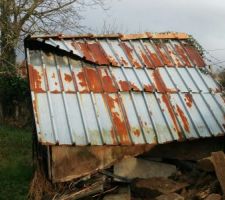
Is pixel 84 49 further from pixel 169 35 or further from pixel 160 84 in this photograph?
pixel 169 35

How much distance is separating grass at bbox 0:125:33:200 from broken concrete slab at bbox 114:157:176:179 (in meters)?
5.61

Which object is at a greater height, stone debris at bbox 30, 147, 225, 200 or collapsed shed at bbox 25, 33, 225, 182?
collapsed shed at bbox 25, 33, 225, 182

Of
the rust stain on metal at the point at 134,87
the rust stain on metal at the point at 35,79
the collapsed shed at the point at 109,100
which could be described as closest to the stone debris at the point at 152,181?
the collapsed shed at the point at 109,100

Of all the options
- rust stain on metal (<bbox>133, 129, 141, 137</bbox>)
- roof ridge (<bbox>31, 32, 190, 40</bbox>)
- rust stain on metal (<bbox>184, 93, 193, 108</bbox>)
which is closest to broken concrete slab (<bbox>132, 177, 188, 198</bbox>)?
rust stain on metal (<bbox>133, 129, 141, 137</bbox>)

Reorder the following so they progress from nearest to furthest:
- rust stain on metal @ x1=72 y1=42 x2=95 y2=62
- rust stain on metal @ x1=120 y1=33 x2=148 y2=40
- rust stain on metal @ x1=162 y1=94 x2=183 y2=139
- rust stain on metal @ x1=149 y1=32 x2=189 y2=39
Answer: rust stain on metal @ x1=162 y1=94 x2=183 y2=139 → rust stain on metal @ x1=72 y1=42 x2=95 y2=62 → rust stain on metal @ x1=120 y1=33 x2=148 y2=40 → rust stain on metal @ x1=149 y1=32 x2=189 y2=39

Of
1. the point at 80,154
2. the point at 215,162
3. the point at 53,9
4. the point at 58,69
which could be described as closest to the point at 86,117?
the point at 80,154

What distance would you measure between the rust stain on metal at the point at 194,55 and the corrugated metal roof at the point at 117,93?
0.10ft

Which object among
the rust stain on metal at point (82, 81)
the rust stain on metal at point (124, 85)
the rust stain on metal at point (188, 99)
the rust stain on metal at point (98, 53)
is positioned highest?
the rust stain on metal at point (98, 53)

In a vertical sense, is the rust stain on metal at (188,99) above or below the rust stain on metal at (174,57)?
below

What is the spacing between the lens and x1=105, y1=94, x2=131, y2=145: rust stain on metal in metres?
7.36

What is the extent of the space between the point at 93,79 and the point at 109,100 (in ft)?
1.63

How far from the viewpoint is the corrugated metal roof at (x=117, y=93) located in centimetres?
733

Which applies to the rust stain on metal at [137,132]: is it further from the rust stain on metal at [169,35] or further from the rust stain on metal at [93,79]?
the rust stain on metal at [169,35]

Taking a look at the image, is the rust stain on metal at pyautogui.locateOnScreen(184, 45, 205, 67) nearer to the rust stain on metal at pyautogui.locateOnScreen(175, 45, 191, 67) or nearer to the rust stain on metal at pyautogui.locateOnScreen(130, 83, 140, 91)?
the rust stain on metal at pyautogui.locateOnScreen(175, 45, 191, 67)
